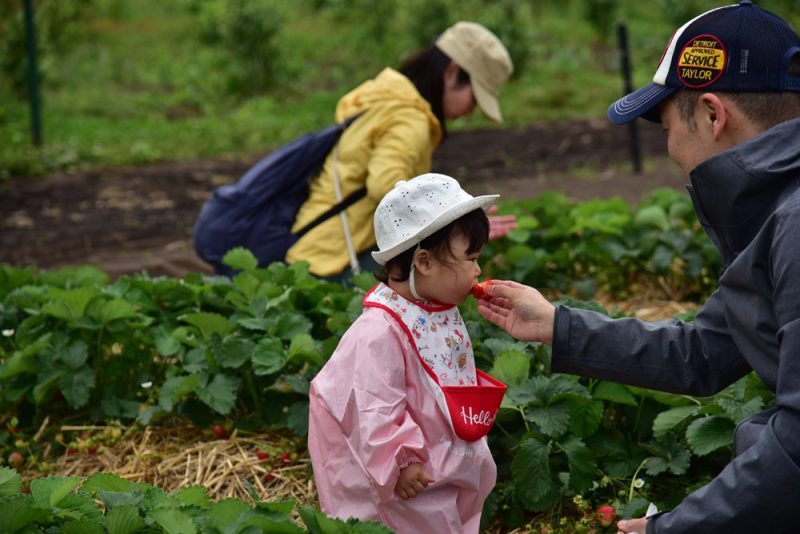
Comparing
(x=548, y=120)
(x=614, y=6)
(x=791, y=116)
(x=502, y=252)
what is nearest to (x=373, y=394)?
(x=791, y=116)

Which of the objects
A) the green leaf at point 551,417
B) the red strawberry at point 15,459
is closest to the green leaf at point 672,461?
the green leaf at point 551,417

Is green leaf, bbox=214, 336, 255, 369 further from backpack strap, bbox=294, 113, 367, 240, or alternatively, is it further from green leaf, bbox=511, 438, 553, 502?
backpack strap, bbox=294, 113, 367, 240

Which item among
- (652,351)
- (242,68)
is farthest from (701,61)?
(242,68)

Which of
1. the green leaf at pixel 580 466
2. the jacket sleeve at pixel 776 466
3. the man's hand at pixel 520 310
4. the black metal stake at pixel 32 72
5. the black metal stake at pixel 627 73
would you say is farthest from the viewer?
the black metal stake at pixel 32 72

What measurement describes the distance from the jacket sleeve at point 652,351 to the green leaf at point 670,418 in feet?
1.54

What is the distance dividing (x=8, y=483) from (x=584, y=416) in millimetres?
1632

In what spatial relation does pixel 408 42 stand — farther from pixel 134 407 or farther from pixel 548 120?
pixel 134 407

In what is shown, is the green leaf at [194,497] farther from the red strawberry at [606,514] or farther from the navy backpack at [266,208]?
the navy backpack at [266,208]

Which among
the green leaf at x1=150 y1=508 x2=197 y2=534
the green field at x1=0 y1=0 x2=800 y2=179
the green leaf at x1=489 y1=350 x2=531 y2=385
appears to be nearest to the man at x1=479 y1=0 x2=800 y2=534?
the green leaf at x1=489 y1=350 x2=531 y2=385

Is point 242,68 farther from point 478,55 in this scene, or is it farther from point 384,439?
point 384,439

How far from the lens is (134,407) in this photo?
3.93 m

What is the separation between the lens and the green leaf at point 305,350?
346 centimetres

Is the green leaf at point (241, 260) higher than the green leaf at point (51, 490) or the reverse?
the reverse

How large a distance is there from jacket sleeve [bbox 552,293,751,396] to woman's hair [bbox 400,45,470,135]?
235cm
